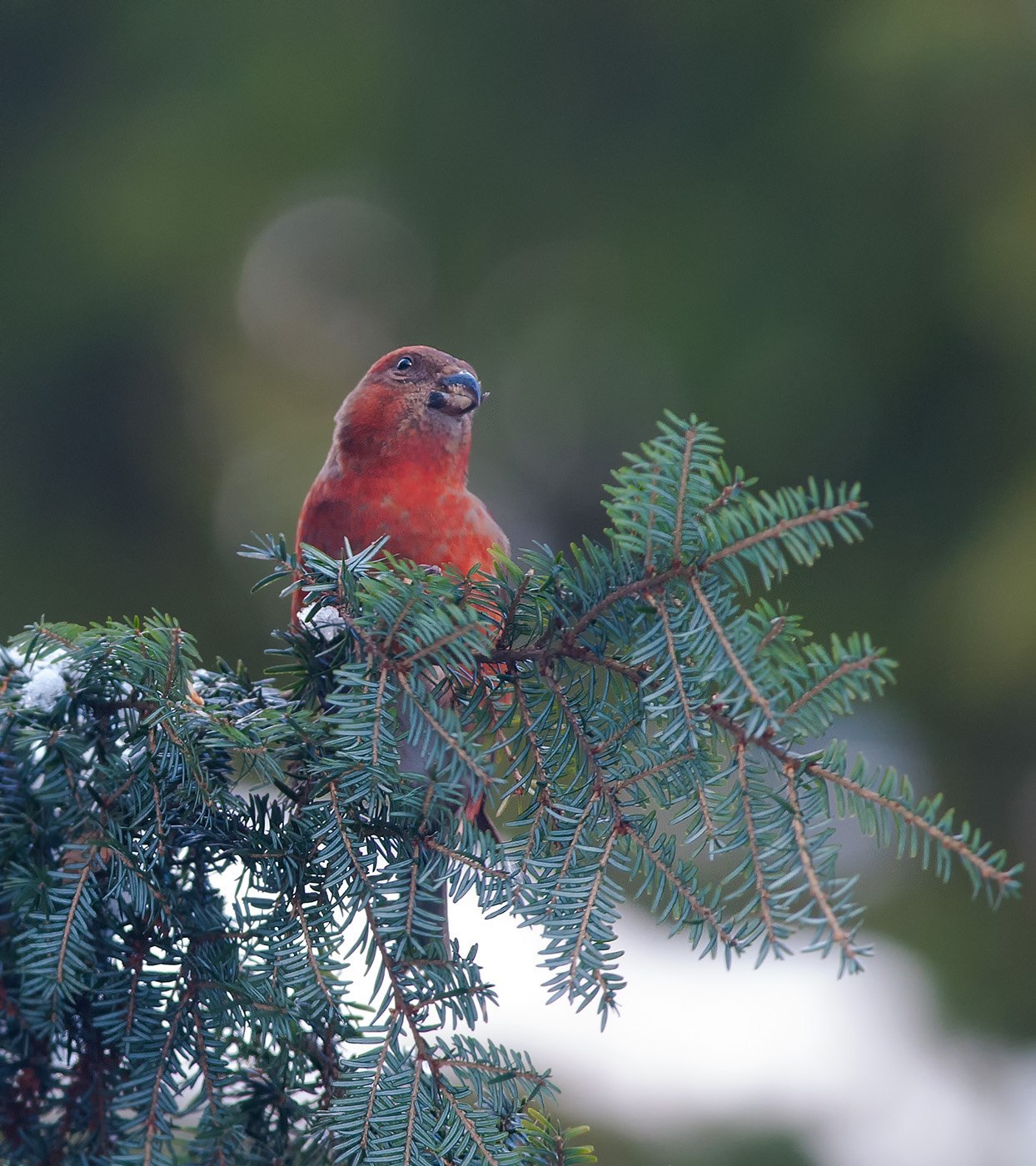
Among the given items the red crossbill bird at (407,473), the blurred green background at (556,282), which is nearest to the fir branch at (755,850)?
the red crossbill bird at (407,473)

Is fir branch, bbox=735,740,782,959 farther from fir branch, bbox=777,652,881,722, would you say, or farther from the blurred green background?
the blurred green background

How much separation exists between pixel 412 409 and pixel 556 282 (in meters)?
3.35

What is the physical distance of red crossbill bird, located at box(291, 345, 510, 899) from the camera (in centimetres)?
161

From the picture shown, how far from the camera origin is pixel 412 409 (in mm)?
1785

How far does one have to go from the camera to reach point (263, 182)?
482 centimetres

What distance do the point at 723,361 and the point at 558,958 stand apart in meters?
3.71

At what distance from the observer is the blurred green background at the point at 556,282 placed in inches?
170

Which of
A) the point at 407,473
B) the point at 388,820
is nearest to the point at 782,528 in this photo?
the point at 388,820

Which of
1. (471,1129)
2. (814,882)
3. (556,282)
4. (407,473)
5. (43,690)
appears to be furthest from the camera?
(556,282)

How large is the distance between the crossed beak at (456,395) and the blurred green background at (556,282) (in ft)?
8.46

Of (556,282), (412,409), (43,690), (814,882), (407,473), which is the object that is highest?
(556,282)

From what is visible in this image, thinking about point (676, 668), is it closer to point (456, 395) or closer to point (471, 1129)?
point (471, 1129)

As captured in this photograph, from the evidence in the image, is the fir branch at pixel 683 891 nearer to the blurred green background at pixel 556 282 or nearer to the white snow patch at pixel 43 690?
the white snow patch at pixel 43 690

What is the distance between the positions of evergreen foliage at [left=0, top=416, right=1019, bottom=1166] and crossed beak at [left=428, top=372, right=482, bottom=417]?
2.55 ft
